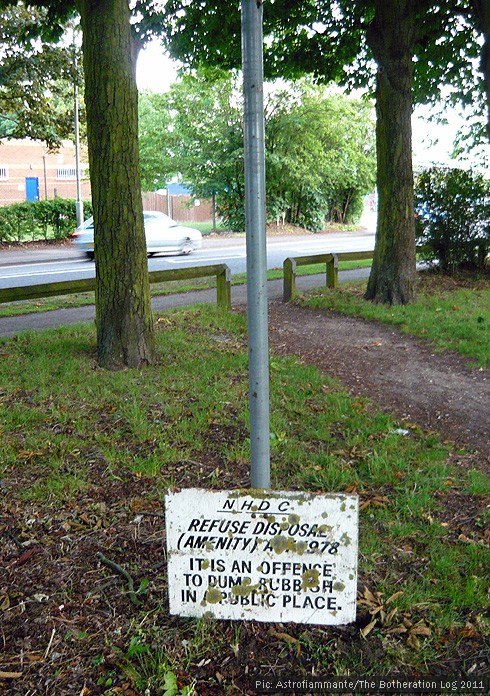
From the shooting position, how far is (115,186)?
6.84 m

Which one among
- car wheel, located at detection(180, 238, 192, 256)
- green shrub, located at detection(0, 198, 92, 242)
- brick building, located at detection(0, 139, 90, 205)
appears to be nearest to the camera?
car wheel, located at detection(180, 238, 192, 256)

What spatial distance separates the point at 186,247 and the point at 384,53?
45.2 feet

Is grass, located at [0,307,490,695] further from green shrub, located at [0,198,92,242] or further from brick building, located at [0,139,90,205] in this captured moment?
brick building, located at [0,139,90,205]

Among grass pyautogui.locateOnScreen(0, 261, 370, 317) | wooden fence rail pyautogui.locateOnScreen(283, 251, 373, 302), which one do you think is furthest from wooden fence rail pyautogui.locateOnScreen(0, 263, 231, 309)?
grass pyautogui.locateOnScreen(0, 261, 370, 317)

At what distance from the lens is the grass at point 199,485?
2.95m

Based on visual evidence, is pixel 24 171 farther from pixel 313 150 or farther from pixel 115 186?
pixel 115 186

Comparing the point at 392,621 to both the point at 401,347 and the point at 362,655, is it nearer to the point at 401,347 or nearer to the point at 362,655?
the point at 362,655

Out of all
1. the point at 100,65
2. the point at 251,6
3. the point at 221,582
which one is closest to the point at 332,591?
the point at 221,582

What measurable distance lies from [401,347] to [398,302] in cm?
263

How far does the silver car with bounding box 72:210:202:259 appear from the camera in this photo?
73.7ft

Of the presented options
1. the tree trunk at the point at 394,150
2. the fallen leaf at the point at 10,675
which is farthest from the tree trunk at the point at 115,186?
the tree trunk at the point at 394,150

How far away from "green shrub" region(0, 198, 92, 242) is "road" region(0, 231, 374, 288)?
1464 mm

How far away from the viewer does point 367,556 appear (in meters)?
3.67

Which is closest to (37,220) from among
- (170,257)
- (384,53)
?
(170,257)
